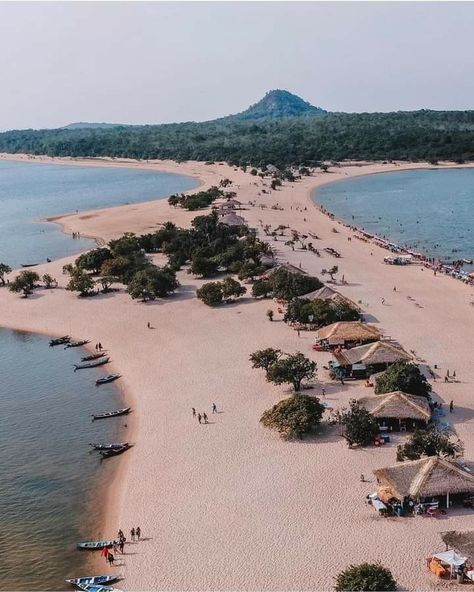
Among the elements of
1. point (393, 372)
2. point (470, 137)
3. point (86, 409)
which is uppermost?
point (470, 137)

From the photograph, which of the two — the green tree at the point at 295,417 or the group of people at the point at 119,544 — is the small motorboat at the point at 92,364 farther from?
the group of people at the point at 119,544

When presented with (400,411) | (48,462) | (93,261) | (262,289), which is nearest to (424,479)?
(400,411)

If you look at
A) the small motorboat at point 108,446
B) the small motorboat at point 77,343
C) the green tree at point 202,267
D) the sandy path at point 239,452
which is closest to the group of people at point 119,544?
the sandy path at point 239,452

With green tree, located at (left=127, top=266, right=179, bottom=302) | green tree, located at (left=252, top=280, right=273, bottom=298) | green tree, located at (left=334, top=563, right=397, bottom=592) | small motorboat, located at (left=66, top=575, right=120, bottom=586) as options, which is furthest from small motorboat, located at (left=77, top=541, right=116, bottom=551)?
green tree, located at (left=127, top=266, right=179, bottom=302)

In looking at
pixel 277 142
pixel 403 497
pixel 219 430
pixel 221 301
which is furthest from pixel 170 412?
pixel 277 142

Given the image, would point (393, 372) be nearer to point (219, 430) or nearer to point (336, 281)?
point (219, 430)

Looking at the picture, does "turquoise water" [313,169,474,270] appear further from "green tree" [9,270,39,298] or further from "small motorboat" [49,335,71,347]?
"green tree" [9,270,39,298]
